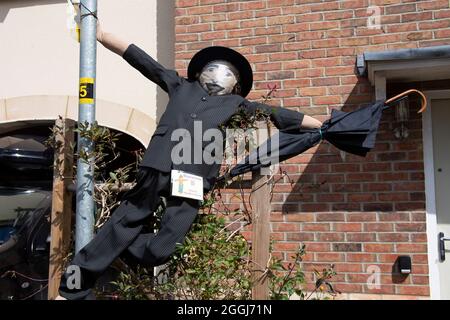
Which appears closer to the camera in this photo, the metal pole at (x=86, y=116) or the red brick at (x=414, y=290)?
the metal pole at (x=86, y=116)

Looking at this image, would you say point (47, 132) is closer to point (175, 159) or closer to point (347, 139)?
point (175, 159)

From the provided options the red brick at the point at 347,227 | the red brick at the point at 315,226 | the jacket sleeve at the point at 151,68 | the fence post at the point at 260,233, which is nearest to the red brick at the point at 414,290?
the red brick at the point at 347,227

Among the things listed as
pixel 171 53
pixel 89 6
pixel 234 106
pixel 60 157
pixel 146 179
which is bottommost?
pixel 146 179

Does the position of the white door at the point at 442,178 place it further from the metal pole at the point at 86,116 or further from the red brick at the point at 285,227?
the metal pole at the point at 86,116

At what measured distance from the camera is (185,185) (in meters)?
2.36

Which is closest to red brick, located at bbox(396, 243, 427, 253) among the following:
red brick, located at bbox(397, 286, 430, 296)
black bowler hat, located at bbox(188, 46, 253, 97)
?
red brick, located at bbox(397, 286, 430, 296)

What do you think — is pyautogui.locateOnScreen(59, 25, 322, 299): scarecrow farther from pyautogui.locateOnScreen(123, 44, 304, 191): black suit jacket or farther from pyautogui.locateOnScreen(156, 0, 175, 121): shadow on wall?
pyautogui.locateOnScreen(156, 0, 175, 121): shadow on wall

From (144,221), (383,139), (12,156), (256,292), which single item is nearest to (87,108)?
(144,221)

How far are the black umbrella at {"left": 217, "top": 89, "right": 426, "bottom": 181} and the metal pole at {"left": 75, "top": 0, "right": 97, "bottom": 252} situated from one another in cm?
71

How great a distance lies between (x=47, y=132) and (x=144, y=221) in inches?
108

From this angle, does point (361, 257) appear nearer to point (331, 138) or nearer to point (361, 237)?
point (361, 237)

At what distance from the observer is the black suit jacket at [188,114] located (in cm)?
245

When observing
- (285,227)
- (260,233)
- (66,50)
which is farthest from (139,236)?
(66,50)

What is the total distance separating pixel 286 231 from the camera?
3.73m
